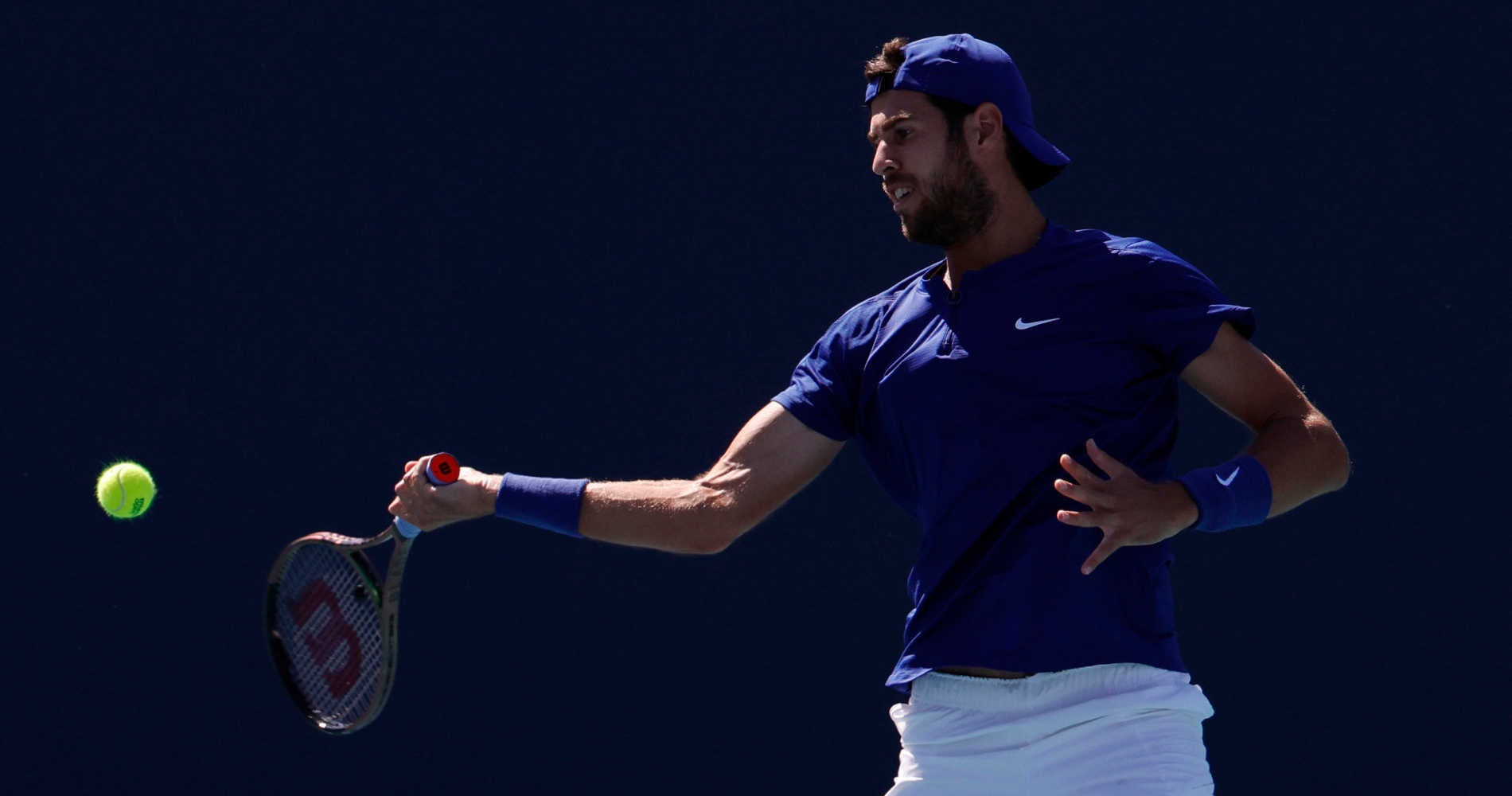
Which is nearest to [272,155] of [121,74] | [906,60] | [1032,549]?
[121,74]

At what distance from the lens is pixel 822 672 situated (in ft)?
13.9

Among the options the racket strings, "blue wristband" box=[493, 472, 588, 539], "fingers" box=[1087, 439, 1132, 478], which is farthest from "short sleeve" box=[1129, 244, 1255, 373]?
the racket strings

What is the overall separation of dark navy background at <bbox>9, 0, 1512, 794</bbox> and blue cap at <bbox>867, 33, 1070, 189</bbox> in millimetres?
1392

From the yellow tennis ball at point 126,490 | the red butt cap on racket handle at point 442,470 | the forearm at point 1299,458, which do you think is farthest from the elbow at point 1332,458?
the yellow tennis ball at point 126,490

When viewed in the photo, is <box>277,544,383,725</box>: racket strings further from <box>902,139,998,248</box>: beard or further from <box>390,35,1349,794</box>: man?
<box>902,139,998,248</box>: beard

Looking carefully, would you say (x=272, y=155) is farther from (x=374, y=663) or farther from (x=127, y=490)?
(x=374, y=663)

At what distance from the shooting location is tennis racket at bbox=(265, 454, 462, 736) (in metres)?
3.08

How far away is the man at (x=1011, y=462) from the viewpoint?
247cm

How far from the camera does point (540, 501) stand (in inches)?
112

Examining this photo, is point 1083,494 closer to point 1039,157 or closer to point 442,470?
point 1039,157

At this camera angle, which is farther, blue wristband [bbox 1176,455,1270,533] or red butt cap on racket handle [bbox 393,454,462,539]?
red butt cap on racket handle [bbox 393,454,462,539]

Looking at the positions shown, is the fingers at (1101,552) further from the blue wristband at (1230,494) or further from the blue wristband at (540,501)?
the blue wristband at (540,501)

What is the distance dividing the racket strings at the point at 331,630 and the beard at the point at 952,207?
110 centimetres

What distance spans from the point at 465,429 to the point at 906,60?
1.85 m
